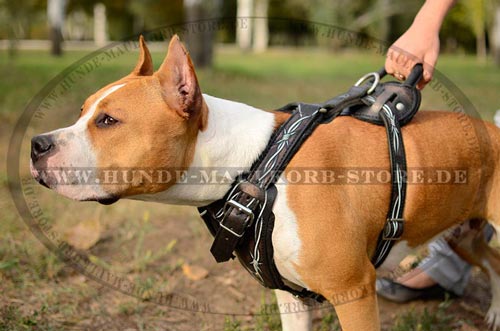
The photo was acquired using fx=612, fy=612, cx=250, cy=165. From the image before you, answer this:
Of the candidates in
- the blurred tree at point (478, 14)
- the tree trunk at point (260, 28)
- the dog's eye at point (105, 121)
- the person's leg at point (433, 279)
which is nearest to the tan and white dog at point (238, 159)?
the dog's eye at point (105, 121)

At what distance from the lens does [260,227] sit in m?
2.29

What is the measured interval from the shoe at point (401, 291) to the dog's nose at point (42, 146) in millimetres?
2176

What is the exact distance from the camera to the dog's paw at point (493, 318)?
3346mm

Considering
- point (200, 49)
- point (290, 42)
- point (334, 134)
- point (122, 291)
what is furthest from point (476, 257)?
point (290, 42)

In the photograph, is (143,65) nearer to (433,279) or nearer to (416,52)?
(416,52)

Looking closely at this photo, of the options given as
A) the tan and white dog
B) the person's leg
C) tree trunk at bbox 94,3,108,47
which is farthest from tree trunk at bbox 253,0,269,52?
the tan and white dog

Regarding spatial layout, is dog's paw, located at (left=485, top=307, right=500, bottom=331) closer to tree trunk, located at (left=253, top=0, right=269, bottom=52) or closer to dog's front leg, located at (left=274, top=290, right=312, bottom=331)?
dog's front leg, located at (left=274, top=290, right=312, bottom=331)

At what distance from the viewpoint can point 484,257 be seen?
11.2ft

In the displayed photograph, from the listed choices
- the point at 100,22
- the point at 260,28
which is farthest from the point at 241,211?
the point at 100,22

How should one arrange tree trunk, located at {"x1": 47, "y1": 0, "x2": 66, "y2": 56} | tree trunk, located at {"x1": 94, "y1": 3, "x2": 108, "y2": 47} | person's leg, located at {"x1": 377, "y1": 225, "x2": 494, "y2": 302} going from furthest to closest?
tree trunk, located at {"x1": 94, "y1": 3, "x2": 108, "y2": 47} < tree trunk, located at {"x1": 47, "y1": 0, "x2": 66, "y2": 56} < person's leg, located at {"x1": 377, "y1": 225, "x2": 494, "y2": 302}

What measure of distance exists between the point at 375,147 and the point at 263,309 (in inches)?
48.6

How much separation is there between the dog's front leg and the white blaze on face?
1.00 meters

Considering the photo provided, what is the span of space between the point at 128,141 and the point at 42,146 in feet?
1.05

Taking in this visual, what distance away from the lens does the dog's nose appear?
226 cm
